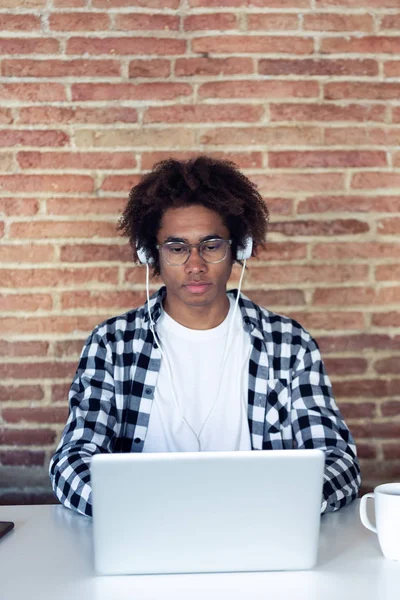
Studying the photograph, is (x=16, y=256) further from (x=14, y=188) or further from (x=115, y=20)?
(x=115, y=20)

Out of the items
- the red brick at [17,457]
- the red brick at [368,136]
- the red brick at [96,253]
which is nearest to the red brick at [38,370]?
the red brick at [17,457]

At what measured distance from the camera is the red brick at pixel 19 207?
98.7 inches

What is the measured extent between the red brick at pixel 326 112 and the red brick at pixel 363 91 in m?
0.03

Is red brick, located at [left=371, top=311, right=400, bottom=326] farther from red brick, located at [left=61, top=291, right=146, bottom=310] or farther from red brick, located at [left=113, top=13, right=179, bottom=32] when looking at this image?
red brick, located at [left=113, top=13, right=179, bottom=32]

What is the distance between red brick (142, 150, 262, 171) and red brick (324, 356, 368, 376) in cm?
71

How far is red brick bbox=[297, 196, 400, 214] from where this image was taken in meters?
2.56

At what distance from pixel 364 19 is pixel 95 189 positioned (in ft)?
3.53

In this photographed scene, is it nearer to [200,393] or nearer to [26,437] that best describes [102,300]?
[26,437]

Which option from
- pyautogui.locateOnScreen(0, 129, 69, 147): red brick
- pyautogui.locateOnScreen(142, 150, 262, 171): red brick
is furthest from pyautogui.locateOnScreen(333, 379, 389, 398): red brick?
pyautogui.locateOnScreen(0, 129, 69, 147): red brick

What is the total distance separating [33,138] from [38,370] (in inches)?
30.5

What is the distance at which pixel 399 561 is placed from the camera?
1307mm

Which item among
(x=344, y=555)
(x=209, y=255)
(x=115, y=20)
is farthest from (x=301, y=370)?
(x=115, y=20)

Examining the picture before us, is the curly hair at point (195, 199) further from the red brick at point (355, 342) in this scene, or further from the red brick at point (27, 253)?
the red brick at point (355, 342)

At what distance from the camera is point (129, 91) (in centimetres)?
253
